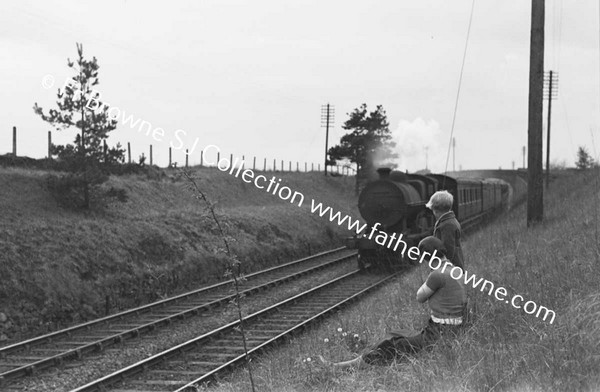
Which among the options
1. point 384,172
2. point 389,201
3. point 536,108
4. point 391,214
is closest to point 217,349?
point 391,214

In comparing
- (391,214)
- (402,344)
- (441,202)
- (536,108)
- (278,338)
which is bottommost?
(278,338)

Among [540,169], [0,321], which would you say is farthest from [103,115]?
[540,169]

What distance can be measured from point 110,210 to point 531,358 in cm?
1829

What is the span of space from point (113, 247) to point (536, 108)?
12.1 metres

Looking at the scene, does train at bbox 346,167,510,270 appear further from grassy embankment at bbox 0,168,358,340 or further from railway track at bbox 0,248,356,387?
grassy embankment at bbox 0,168,358,340

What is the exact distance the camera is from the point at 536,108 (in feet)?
55.1

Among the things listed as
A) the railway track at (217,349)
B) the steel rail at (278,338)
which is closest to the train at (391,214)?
the steel rail at (278,338)

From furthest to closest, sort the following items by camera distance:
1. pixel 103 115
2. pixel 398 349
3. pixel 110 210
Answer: pixel 110 210 < pixel 103 115 < pixel 398 349

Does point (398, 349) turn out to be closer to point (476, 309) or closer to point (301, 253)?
point (476, 309)

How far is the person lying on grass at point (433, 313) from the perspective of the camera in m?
6.11

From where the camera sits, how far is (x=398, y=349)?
6.28m

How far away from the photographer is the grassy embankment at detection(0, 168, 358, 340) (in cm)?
1352

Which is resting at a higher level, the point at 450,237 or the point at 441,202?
the point at 441,202

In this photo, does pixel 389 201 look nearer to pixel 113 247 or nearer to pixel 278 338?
pixel 113 247
